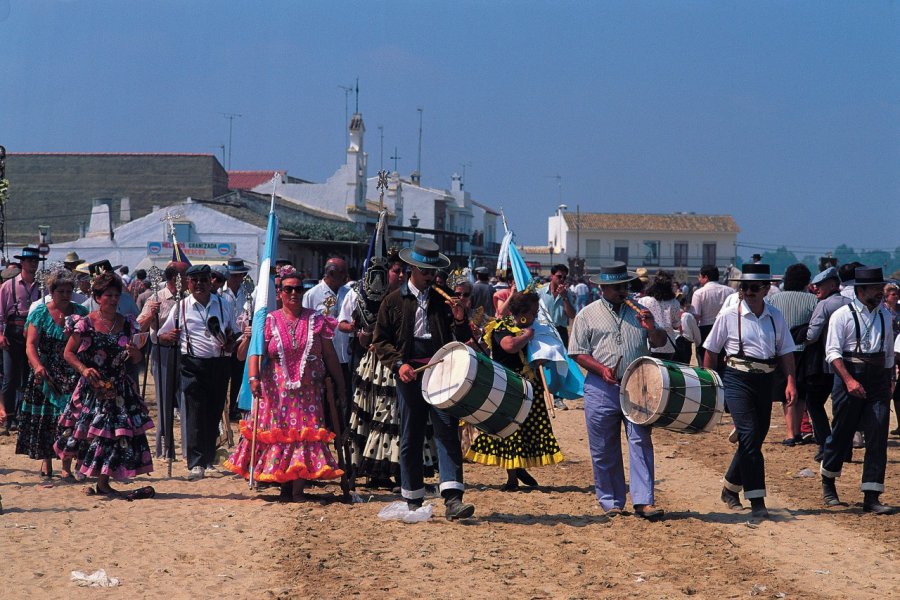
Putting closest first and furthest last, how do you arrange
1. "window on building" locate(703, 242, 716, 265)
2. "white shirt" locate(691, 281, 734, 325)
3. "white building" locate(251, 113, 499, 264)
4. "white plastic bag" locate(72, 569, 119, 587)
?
1. "white plastic bag" locate(72, 569, 119, 587)
2. "white shirt" locate(691, 281, 734, 325)
3. "white building" locate(251, 113, 499, 264)
4. "window on building" locate(703, 242, 716, 265)

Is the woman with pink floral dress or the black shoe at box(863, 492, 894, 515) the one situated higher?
the woman with pink floral dress

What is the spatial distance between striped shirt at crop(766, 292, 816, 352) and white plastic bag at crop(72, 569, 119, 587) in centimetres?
783

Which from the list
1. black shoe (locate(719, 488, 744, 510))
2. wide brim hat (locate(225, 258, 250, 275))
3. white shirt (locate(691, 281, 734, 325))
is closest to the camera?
black shoe (locate(719, 488, 744, 510))

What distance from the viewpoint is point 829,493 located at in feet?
30.0

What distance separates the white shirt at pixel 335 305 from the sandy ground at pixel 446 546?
1578 millimetres

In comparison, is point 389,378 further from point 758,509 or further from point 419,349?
point 758,509

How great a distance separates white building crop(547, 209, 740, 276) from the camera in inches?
3915

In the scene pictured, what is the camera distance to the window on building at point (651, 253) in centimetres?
9888

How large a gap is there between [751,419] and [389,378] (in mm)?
2917

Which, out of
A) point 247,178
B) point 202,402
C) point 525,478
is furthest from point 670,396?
point 247,178

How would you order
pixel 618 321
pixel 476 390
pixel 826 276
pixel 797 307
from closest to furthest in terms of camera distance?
pixel 476 390
pixel 618 321
pixel 826 276
pixel 797 307

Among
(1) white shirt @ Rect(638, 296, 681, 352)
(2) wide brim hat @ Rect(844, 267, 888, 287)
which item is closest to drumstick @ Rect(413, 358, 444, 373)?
(2) wide brim hat @ Rect(844, 267, 888, 287)

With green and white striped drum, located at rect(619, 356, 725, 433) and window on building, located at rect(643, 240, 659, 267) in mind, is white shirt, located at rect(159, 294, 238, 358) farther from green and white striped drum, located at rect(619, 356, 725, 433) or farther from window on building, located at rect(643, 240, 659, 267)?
window on building, located at rect(643, 240, 659, 267)

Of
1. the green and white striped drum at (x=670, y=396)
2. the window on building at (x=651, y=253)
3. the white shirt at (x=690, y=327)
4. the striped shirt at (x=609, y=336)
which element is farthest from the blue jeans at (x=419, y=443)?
the window on building at (x=651, y=253)
